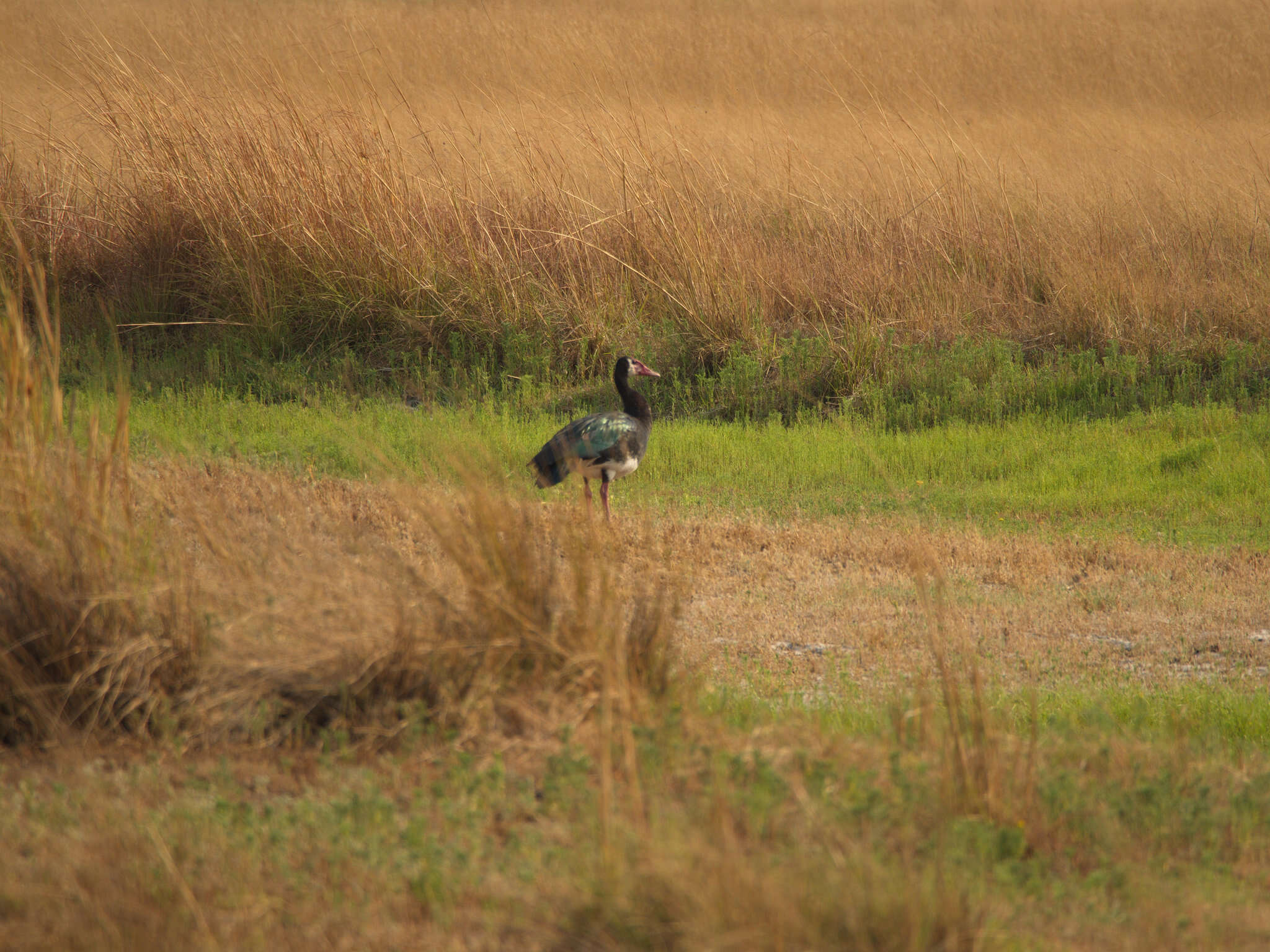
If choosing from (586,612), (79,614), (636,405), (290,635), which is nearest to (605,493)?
(636,405)

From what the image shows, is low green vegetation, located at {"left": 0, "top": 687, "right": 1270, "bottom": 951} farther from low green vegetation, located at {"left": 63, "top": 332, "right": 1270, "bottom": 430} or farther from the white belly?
low green vegetation, located at {"left": 63, "top": 332, "right": 1270, "bottom": 430}

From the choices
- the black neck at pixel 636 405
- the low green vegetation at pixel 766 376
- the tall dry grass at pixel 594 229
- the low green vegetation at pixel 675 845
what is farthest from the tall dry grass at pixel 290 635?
the tall dry grass at pixel 594 229

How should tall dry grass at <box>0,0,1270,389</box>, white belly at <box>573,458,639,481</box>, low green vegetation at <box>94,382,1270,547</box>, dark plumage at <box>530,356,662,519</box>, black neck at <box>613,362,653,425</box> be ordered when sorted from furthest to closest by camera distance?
tall dry grass at <box>0,0,1270,389</box>, black neck at <box>613,362,653,425</box>, low green vegetation at <box>94,382,1270,547</box>, white belly at <box>573,458,639,481</box>, dark plumage at <box>530,356,662,519</box>

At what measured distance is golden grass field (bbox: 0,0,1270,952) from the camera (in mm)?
3002

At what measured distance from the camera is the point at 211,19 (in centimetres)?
2069

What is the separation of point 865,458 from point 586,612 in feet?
17.4

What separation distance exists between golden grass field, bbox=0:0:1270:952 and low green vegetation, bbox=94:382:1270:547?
0.89 feet

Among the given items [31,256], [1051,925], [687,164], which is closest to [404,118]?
[687,164]

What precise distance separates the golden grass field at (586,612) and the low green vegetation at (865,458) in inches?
10.6

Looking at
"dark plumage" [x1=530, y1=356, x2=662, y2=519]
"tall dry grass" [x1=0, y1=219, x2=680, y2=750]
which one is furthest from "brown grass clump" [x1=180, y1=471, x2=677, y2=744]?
"dark plumage" [x1=530, y1=356, x2=662, y2=519]

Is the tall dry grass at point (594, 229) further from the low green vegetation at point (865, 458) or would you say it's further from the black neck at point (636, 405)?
the black neck at point (636, 405)

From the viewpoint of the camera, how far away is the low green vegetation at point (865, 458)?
25.7ft

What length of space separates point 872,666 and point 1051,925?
2424 mm

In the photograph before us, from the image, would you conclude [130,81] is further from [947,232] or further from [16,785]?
[16,785]
